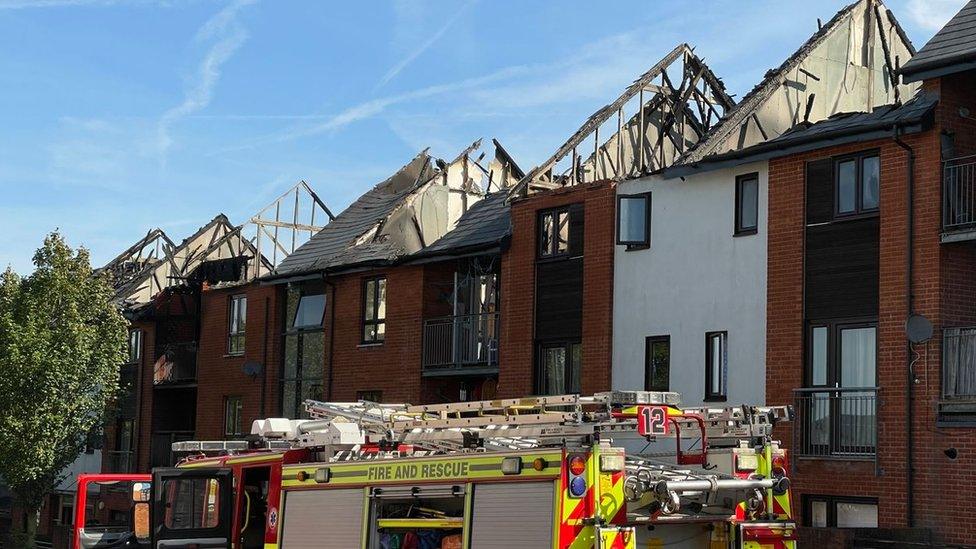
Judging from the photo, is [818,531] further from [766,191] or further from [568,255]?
[568,255]

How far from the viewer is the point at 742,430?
11102mm

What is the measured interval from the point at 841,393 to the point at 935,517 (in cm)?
Answer: 250

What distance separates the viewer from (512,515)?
1011 centimetres

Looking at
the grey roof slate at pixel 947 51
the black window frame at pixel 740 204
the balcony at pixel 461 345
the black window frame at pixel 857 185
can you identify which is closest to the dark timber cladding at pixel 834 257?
the black window frame at pixel 857 185

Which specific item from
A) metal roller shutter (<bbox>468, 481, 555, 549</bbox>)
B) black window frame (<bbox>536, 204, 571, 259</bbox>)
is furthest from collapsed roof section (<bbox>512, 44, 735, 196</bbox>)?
metal roller shutter (<bbox>468, 481, 555, 549</bbox>)

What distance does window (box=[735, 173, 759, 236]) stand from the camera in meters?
23.3

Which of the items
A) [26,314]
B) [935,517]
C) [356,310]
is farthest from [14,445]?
[935,517]

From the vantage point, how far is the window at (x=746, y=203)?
23.3 m

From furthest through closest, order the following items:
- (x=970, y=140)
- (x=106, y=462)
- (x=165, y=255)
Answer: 1. (x=165, y=255)
2. (x=106, y=462)
3. (x=970, y=140)

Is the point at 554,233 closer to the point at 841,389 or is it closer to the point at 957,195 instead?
the point at 841,389

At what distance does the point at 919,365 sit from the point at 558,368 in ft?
28.2

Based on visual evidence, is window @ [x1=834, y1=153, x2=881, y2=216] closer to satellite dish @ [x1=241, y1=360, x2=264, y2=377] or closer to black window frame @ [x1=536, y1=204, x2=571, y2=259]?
black window frame @ [x1=536, y1=204, x2=571, y2=259]

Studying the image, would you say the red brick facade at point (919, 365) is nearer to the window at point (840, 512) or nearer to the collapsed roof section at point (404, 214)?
the window at point (840, 512)

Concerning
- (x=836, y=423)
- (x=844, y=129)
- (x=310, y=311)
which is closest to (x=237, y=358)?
(x=310, y=311)
